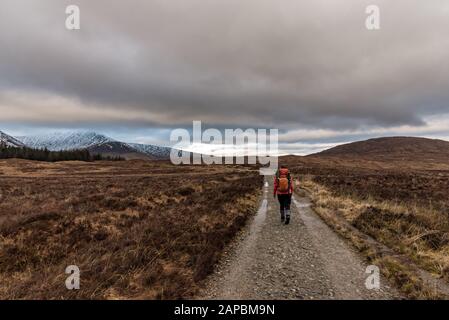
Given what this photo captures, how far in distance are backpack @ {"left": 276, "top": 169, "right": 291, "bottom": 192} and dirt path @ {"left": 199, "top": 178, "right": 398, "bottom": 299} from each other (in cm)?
191

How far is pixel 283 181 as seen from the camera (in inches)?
509

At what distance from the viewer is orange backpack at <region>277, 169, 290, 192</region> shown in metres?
12.8

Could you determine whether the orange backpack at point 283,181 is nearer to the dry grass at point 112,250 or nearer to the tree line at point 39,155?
the dry grass at point 112,250

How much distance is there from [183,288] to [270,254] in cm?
356

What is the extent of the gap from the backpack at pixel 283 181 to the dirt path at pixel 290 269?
191 cm

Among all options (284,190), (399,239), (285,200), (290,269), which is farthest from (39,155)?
(399,239)

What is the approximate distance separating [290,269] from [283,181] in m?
5.96

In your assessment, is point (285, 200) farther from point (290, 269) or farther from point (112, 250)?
point (112, 250)

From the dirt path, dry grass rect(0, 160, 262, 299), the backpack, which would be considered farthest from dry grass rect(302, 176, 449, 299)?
dry grass rect(0, 160, 262, 299)

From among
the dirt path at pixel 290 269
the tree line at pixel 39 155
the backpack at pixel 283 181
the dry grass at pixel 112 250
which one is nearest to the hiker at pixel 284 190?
the backpack at pixel 283 181

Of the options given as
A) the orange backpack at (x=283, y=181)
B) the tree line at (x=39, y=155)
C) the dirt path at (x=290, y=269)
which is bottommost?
the dirt path at (x=290, y=269)

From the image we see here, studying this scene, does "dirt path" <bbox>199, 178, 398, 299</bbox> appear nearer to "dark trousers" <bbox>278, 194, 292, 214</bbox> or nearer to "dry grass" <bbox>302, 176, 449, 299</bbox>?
"dry grass" <bbox>302, 176, 449, 299</bbox>

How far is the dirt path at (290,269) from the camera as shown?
599 cm
